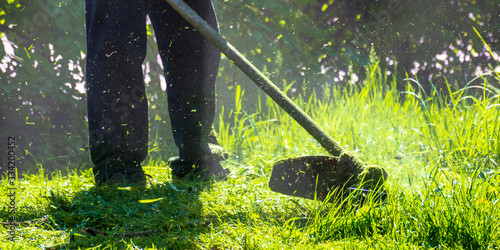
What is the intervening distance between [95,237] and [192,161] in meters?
0.94

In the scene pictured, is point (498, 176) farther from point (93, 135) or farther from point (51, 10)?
point (51, 10)

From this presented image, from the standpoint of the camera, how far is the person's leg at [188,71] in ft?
7.25

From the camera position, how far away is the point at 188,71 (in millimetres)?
2256

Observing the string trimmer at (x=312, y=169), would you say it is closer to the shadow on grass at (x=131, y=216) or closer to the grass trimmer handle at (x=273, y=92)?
the grass trimmer handle at (x=273, y=92)

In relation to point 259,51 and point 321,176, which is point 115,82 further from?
point 259,51

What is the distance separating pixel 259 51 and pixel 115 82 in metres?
2.13

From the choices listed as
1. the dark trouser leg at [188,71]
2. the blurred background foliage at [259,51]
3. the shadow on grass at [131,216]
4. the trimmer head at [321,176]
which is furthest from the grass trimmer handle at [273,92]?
the blurred background foliage at [259,51]

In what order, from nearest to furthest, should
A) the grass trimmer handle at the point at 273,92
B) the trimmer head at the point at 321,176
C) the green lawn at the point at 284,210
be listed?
the green lawn at the point at 284,210
the trimmer head at the point at 321,176
the grass trimmer handle at the point at 273,92

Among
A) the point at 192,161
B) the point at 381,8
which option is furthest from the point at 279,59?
the point at 192,161

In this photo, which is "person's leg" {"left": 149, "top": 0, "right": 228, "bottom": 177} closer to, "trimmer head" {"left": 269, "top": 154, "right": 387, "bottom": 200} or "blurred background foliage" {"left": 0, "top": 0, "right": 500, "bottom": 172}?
"trimmer head" {"left": 269, "top": 154, "right": 387, "bottom": 200}

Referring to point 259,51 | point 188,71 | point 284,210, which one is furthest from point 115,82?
point 259,51

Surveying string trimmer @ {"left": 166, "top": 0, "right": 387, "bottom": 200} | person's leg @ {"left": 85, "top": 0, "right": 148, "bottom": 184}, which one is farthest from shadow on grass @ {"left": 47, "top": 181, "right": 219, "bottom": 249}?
string trimmer @ {"left": 166, "top": 0, "right": 387, "bottom": 200}

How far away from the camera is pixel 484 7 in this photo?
163 inches

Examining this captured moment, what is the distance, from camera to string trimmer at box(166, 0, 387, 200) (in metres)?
1.75
